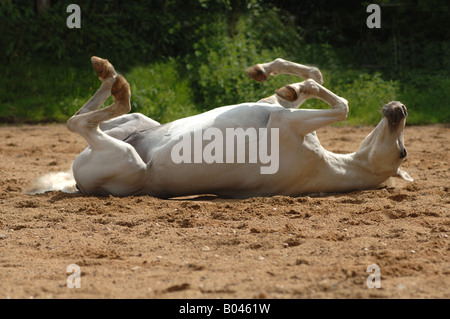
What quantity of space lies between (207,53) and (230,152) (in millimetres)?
6268

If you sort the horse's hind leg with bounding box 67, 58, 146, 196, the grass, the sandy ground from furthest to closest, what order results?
the grass
the horse's hind leg with bounding box 67, 58, 146, 196
the sandy ground

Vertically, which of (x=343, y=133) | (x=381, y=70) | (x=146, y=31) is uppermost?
(x=146, y=31)

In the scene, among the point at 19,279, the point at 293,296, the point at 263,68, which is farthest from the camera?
the point at 263,68

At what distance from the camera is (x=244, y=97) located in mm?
9992

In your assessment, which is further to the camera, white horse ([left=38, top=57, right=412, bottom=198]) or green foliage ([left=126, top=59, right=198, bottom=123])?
green foliage ([left=126, top=59, right=198, bottom=123])

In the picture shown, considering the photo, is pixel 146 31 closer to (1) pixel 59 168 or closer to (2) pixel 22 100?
(2) pixel 22 100

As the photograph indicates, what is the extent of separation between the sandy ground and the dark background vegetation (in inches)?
178

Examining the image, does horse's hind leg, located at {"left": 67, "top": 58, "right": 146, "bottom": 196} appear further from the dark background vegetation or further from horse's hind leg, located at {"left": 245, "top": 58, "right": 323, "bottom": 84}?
the dark background vegetation

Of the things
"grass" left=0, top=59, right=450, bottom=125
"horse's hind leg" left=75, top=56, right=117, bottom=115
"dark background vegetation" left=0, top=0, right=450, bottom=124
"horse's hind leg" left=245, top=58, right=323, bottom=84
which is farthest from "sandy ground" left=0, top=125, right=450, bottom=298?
"dark background vegetation" left=0, top=0, right=450, bottom=124

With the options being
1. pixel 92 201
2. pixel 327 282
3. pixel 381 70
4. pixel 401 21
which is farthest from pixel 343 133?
pixel 327 282

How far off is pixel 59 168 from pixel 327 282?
13.6ft

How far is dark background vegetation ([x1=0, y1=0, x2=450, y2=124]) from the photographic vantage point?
10.3m

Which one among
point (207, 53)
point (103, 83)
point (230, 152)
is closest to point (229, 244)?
point (230, 152)

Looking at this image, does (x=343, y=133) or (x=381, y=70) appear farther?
(x=381, y=70)
